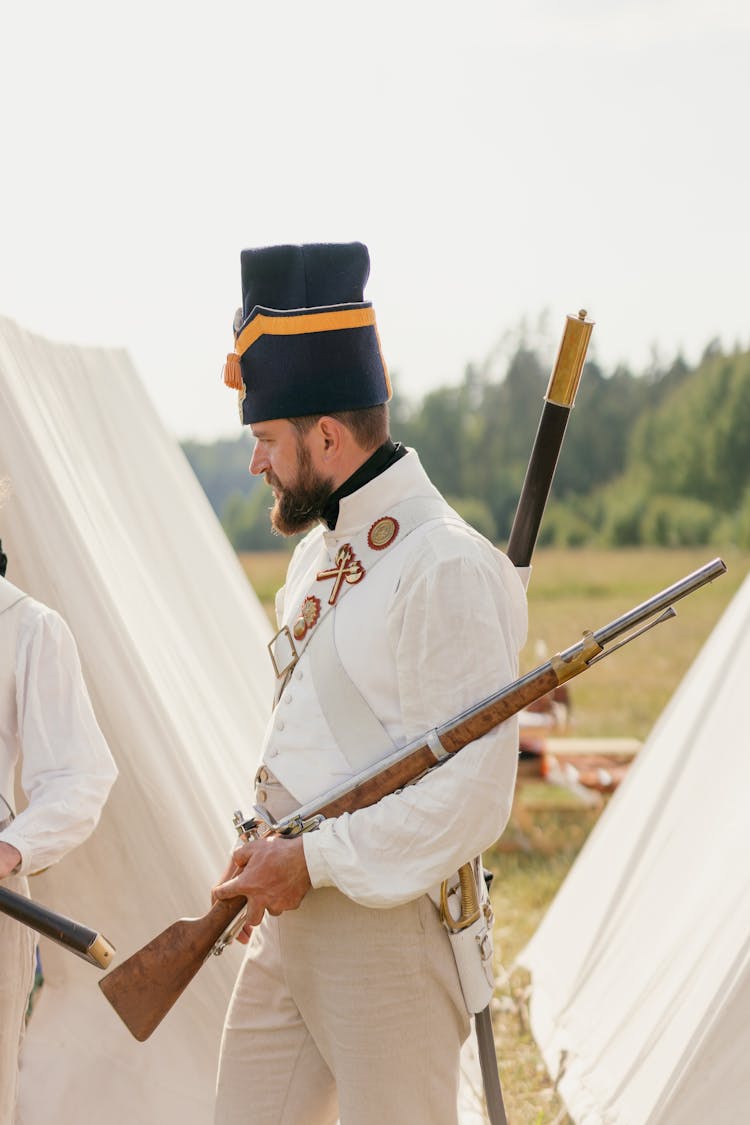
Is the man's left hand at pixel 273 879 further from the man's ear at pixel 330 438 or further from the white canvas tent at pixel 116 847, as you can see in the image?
the white canvas tent at pixel 116 847

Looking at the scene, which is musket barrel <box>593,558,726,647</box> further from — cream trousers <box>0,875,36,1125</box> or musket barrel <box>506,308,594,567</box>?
cream trousers <box>0,875,36,1125</box>

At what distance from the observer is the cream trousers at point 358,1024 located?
2154 mm

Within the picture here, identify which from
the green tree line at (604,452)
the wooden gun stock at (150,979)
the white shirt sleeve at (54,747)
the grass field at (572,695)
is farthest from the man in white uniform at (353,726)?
the green tree line at (604,452)

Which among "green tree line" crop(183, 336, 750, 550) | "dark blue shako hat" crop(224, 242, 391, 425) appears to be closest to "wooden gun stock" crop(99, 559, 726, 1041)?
"dark blue shako hat" crop(224, 242, 391, 425)

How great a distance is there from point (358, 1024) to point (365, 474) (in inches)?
34.6

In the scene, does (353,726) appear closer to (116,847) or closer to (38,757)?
(38,757)

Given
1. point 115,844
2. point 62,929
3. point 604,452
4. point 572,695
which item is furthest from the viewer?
point 604,452

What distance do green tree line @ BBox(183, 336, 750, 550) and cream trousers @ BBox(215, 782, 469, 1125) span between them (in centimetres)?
2500

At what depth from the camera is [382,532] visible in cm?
226

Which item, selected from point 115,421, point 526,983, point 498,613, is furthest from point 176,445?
point 498,613

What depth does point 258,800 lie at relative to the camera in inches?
91.4

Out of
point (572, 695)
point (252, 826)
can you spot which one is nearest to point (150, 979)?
point (252, 826)

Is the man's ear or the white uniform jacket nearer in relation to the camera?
the white uniform jacket

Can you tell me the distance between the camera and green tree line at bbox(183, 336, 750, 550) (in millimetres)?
28719
